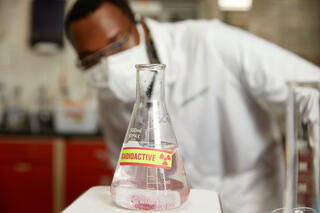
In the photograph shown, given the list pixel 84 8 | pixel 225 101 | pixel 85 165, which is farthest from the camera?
pixel 85 165

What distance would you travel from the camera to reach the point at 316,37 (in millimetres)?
2887

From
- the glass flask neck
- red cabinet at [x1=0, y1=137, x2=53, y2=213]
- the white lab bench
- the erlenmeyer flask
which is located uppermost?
the glass flask neck

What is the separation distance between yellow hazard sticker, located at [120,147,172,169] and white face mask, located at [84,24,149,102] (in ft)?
1.75

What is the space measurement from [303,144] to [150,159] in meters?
0.23

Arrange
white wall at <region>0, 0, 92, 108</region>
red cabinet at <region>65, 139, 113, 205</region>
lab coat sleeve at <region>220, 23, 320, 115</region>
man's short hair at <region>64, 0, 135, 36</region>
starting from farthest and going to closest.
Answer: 1. white wall at <region>0, 0, 92, 108</region>
2. red cabinet at <region>65, 139, 113, 205</region>
3. lab coat sleeve at <region>220, 23, 320, 115</region>
4. man's short hair at <region>64, 0, 135, 36</region>

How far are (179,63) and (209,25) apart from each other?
0.16 meters

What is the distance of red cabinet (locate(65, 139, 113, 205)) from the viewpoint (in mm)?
2711

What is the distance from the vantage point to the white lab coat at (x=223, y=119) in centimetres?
120

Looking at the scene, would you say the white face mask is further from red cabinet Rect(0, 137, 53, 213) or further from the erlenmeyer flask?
red cabinet Rect(0, 137, 53, 213)

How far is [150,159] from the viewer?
0.49 m

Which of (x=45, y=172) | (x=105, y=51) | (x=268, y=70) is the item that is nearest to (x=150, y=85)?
(x=105, y=51)

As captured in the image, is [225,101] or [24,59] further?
[24,59]

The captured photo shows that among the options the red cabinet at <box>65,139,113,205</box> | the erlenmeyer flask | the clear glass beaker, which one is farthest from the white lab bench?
the red cabinet at <box>65,139,113,205</box>

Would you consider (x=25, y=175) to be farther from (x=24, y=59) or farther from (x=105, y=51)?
(x=105, y=51)
